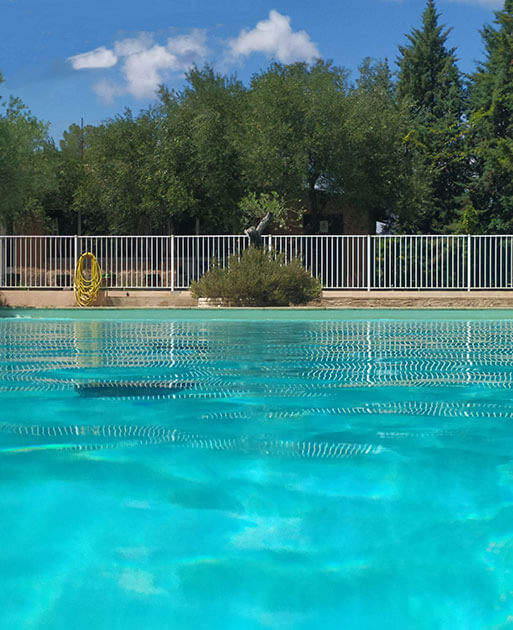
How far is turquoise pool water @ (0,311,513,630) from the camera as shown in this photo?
6.89 ft

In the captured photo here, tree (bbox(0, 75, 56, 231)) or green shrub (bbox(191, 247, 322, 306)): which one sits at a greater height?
tree (bbox(0, 75, 56, 231))

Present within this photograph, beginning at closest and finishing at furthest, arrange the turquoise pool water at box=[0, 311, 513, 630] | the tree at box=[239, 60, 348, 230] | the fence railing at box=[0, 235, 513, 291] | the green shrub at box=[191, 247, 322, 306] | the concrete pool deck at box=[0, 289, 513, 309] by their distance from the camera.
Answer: the turquoise pool water at box=[0, 311, 513, 630], the green shrub at box=[191, 247, 322, 306], the concrete pool deck at box=[0, 289, 513, 309], the fence railing at box=[0, 235, 513, 291], the tree at box=[239, 60, 348, 230]

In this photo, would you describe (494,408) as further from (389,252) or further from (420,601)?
(389,252)

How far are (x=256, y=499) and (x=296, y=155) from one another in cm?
2396

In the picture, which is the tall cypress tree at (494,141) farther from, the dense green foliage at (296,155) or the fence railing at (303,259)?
the fence railing at (303,259)

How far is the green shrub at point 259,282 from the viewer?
18125 mm

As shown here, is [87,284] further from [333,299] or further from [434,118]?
[434,118]

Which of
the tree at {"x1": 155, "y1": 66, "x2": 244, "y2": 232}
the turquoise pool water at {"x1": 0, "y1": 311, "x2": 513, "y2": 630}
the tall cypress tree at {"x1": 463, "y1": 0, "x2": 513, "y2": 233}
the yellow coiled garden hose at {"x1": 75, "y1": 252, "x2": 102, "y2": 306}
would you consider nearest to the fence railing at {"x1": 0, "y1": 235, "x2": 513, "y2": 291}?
the yellow coiled garden hose at {"x1": 75, "y1": 252, "x2": 102, "y2": 306}

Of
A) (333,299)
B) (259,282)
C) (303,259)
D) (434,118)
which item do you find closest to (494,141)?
(434,118)

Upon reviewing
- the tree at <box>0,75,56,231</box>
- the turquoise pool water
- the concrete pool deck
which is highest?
the tree at <box>0,75,56,231</box>

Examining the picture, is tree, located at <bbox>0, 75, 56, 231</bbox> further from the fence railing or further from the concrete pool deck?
the concrete pool deck

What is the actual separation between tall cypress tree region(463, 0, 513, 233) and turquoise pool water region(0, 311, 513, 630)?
27905mm

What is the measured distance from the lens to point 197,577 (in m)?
2.25

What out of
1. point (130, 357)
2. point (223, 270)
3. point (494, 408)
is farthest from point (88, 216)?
point (494, 408)
